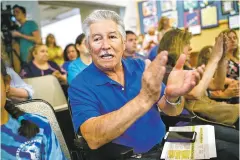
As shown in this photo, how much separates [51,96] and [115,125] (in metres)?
1.43

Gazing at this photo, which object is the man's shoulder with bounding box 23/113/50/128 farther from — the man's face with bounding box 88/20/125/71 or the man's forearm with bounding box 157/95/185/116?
the man's forearm with bounding box 157/95/185/116

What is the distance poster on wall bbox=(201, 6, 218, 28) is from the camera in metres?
5.09

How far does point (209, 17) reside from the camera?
514 centimetres

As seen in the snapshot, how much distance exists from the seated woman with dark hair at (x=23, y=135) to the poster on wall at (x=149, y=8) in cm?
522

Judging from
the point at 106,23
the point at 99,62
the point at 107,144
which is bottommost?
the point at 107,144

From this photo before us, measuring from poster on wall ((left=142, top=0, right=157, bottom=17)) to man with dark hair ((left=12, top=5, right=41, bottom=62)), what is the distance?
2983mm

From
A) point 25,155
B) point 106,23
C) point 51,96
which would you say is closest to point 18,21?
point 51,96

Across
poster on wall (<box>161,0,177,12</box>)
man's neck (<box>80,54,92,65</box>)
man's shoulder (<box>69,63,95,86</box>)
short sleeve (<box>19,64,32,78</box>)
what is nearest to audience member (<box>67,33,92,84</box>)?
man's neck (<box>80,54,92,65</box>)

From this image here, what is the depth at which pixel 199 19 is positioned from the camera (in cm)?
525

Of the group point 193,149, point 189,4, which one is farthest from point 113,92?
point 189,4

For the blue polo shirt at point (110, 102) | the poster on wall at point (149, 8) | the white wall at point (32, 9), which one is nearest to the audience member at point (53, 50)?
the white wall at point (32, 9)

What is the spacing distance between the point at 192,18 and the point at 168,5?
0.62 metres

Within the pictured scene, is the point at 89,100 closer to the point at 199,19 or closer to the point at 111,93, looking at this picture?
the point at 111,93

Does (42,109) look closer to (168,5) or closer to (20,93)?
(20,93)
